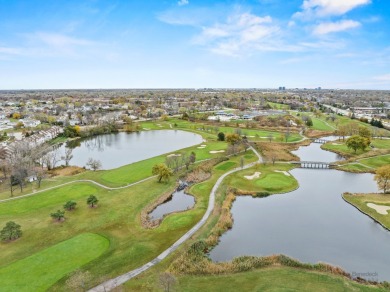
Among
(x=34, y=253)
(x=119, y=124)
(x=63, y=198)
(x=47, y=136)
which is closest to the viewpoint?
(x=34, y=253)

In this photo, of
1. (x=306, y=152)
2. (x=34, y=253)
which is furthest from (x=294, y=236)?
(x=306, y=152)

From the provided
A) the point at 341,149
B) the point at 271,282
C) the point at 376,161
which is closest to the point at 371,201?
the point at 376,161

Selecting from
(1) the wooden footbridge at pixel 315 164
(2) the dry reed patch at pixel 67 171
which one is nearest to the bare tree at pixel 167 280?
(2) the dry reed patch at pixel 67 171

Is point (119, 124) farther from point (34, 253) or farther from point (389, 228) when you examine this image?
point (389, 228)

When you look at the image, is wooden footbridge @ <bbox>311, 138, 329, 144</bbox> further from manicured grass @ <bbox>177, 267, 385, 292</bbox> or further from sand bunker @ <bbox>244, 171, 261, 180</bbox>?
manicured grass @ <bbox>177, 267, 385, 292</bbox>

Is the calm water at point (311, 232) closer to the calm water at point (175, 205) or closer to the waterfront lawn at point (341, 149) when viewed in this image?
the calm water at point (175, 205)

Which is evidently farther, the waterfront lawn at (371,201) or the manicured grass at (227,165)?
the manicured grass at (227,165)
